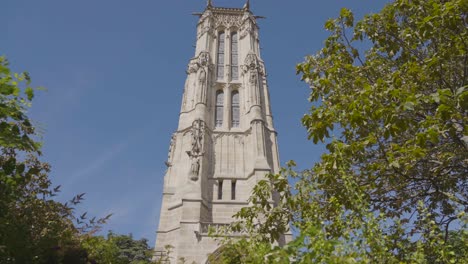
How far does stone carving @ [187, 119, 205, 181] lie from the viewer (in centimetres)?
2053

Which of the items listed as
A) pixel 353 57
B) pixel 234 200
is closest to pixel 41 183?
pixel 353 57

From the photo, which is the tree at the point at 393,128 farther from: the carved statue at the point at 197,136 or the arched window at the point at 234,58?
the arched window at the point at 234,58

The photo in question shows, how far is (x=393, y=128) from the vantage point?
5.45 m

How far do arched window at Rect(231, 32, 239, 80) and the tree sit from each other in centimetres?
2133

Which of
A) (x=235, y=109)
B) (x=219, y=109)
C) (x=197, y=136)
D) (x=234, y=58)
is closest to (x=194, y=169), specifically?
(x=197, y=136)

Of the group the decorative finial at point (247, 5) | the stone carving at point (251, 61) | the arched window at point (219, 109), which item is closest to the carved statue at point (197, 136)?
the arched window at point (219, 109)

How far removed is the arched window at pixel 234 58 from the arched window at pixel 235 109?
2.01m

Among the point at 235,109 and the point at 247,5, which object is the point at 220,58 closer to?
the point at 235,109

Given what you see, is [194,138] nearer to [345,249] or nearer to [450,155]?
[450,155]

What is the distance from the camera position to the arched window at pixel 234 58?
98.1ft

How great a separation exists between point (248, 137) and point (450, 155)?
18.3 m

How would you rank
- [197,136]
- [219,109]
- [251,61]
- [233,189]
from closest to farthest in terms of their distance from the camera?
1. [233,189]
2. [197,136]
3. [219,109]
4. [251,61]

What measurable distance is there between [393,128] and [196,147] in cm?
1701

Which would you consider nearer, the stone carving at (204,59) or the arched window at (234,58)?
the stone carving at (204,59)
